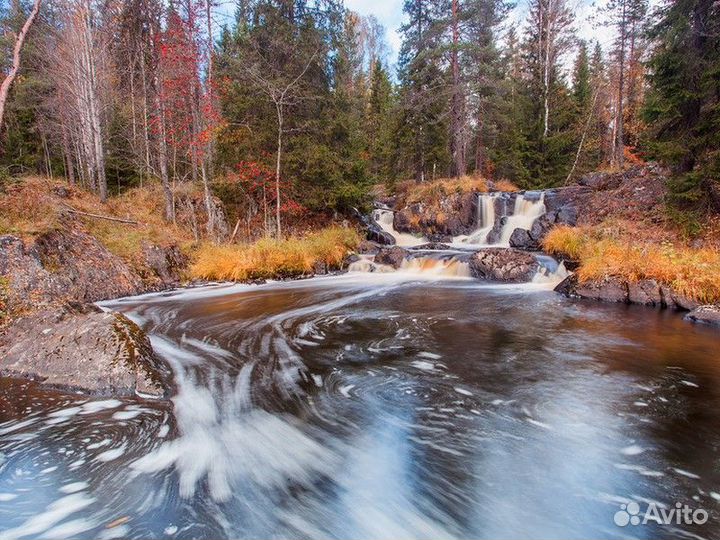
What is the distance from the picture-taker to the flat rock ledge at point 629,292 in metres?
7.84

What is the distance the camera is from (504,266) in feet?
36.8

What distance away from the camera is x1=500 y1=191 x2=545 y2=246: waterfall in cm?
1538

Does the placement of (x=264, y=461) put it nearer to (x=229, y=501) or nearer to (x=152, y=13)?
(x=229, y=501)

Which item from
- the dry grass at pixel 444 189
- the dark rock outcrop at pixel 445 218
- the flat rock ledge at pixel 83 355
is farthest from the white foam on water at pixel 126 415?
the dry grass at pixel 444 189

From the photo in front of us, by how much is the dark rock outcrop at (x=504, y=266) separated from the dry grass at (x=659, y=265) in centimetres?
137

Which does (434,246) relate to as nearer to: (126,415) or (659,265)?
(659,265)

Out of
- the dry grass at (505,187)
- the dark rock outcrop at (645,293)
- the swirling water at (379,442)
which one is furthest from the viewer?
the dry grass at (505,187)

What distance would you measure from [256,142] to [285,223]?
3.27 metres

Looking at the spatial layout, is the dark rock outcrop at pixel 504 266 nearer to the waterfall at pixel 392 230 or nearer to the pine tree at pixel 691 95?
the pine tree at pixel 691 95

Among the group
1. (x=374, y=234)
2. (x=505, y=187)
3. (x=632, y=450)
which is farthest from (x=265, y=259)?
(x=505, y=187)

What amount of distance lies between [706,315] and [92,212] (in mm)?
16137

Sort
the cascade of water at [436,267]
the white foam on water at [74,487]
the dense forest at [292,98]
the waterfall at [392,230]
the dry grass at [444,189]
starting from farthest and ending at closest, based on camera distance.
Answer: the dry grass at [444,189] < the waterfall at [392,230] < the cascade of water at [436,267] < the dense forest at [292,98] < the white foam on water at [74,487]

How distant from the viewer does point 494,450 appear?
3.26 m

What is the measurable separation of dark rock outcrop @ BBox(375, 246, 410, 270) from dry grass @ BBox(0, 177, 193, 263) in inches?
253
